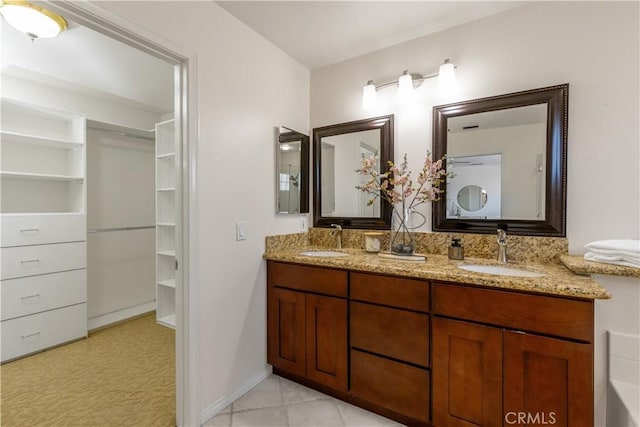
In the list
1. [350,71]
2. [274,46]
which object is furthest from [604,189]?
[274,46]

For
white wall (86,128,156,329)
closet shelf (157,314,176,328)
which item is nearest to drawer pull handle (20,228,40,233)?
white wall (86,128,156,329)

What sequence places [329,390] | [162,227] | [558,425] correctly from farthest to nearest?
[162,227] < [329,390] < [558,425]

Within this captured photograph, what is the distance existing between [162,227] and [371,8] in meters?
2.65

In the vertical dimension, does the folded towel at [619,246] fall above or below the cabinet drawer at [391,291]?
above

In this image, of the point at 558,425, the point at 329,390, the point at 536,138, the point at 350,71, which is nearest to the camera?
the point at 558,425

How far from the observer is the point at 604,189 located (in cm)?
154

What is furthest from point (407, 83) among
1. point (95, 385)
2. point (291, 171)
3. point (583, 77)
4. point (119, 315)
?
point (119, 315)

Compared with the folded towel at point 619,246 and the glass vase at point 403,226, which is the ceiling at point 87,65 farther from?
the folded towel at point 619,246

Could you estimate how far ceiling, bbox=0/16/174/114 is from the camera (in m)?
1.98

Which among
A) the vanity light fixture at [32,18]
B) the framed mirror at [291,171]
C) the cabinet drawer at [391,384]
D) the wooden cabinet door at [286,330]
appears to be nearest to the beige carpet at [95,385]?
the wooden cabinet door at [286,330]

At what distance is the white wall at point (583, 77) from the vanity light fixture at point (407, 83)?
121 mm

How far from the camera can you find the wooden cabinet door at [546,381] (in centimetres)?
115

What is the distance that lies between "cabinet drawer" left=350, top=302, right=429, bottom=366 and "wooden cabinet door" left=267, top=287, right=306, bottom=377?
1.28 ft

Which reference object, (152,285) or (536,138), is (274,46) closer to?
(536,138)
